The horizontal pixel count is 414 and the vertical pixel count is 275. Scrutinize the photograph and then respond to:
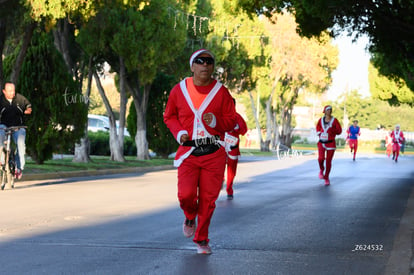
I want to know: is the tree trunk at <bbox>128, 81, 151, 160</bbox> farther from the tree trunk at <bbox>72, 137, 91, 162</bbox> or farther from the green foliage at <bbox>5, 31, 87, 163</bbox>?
the green foliage at <bbox>5, 31, 87, 163</bbox>

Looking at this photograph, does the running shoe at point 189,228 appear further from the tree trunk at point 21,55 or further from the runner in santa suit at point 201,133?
the tree trunk at point 21,55

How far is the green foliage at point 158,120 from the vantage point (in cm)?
3397

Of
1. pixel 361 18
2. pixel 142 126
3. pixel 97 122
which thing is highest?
pixel 361 18

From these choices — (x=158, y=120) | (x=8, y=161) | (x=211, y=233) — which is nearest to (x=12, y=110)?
(x=8, y=161)

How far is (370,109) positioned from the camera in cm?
12744

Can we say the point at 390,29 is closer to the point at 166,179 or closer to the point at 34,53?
the point at 166,179

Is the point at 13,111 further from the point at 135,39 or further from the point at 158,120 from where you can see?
the point at 158,120

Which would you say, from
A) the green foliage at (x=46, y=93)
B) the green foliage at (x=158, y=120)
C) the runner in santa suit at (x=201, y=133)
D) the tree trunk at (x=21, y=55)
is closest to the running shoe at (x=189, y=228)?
the runner in santa suit at (x=201, y=133)

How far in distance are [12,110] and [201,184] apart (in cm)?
812

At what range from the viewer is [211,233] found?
9.62 metres

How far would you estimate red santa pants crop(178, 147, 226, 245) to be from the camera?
7887 millimetres

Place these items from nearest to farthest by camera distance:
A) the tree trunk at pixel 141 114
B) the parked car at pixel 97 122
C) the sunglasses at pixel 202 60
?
the sunglasses at pixel 202 60 < the tree trunk at pixel 141 114 < the parked car at pixel 97 122

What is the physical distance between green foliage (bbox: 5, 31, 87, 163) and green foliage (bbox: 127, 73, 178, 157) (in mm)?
11087

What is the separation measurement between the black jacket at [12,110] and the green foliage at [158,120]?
1853 cm
